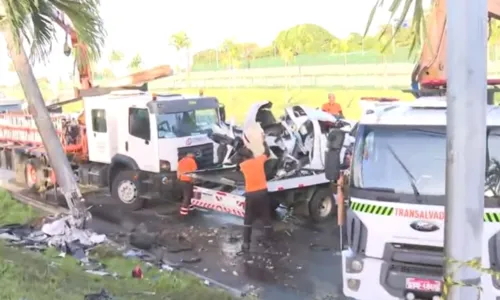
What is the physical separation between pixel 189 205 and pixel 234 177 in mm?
1145

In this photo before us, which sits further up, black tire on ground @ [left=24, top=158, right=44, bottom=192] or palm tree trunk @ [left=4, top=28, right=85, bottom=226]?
palm tree trunk @ [left=4, top=28, right=85, bottom=226]

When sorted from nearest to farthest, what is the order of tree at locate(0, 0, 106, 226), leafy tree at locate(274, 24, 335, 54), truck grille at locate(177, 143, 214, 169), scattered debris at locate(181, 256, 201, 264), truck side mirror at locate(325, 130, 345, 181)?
truck side mirror at locate(325, 130, 345, 181) → tree at locate(0, 0, 106, 226) → scattered debris at locate(181, 256, 201, 264) → truck grille at locate(177, 143, 214, 169) → leafy tree at locate(274, 24, 335, 54)

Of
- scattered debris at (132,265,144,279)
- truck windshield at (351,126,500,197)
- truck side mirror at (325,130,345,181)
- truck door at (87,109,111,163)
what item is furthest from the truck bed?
truck windshield at (351,126,500,197)

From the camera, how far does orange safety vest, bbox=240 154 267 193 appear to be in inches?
394

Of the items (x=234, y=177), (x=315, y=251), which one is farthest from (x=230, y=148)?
(x=315, y=251)

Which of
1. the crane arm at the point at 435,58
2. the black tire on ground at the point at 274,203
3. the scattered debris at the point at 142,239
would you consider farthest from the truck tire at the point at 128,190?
the crane arm at the point at 435,58

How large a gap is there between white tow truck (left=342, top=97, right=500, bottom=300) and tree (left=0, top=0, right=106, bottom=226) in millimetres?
4840

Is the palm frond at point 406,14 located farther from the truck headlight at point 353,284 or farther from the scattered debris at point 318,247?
the scattered debris at point 318,247

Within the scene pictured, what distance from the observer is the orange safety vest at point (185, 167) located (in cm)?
1241

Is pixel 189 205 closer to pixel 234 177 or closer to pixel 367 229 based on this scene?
pixel 234 177

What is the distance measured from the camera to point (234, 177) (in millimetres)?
12000

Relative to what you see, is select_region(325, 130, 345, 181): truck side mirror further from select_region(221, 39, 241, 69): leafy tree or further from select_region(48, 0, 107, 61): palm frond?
select_region(221, 39, 241, 69): leafy tree

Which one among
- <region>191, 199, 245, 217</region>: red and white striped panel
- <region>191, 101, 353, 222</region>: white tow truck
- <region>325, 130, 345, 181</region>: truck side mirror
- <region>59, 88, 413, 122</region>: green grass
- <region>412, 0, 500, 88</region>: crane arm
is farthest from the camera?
<region>59, 88, 413, 122</region>: green grass

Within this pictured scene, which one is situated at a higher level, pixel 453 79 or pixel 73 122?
pixel 453 79
